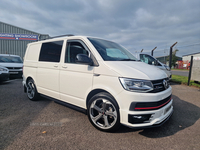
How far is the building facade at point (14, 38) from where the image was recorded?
2142 centimetres

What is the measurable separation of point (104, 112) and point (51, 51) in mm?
2259

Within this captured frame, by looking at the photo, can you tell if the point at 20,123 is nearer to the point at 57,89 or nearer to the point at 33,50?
the point at 57,89

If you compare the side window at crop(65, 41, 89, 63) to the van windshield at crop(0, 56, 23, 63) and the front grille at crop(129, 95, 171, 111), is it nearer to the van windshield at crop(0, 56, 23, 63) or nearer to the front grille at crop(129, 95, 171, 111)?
the front grille at crop(129, 95, 171, 111)

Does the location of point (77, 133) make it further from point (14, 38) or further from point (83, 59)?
point (14, 38)

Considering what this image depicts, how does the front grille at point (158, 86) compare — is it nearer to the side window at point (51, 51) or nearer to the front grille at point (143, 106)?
the front grille at point (143, 106)

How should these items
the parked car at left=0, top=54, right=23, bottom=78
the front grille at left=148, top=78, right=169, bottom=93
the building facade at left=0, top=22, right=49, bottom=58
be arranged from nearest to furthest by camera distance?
the front grille at left=148, top=78, right=169, bottom=93, the parked car at left=0, top=54, right=23, bottom=78, the building facade at left=0, top=22, right=49, bottom=58

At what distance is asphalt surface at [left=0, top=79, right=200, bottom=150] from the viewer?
2129 mm

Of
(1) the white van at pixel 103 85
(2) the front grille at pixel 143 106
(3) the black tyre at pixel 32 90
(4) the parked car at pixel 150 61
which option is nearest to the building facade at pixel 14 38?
(4) the parked car at pixel 150 61

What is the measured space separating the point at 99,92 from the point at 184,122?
2.11 metres

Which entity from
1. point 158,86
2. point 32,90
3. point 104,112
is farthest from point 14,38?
point 158,86

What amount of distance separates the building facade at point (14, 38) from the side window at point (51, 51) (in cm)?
1975

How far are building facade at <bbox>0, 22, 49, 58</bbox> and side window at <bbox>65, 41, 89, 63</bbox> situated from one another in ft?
68.1

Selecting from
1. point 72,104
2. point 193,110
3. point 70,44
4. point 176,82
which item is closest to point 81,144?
point 72,104

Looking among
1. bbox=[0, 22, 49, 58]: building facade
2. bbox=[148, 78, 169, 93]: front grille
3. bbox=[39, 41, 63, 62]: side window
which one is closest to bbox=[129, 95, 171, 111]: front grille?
bbox=[148, 78, 169, 93]: front grille
